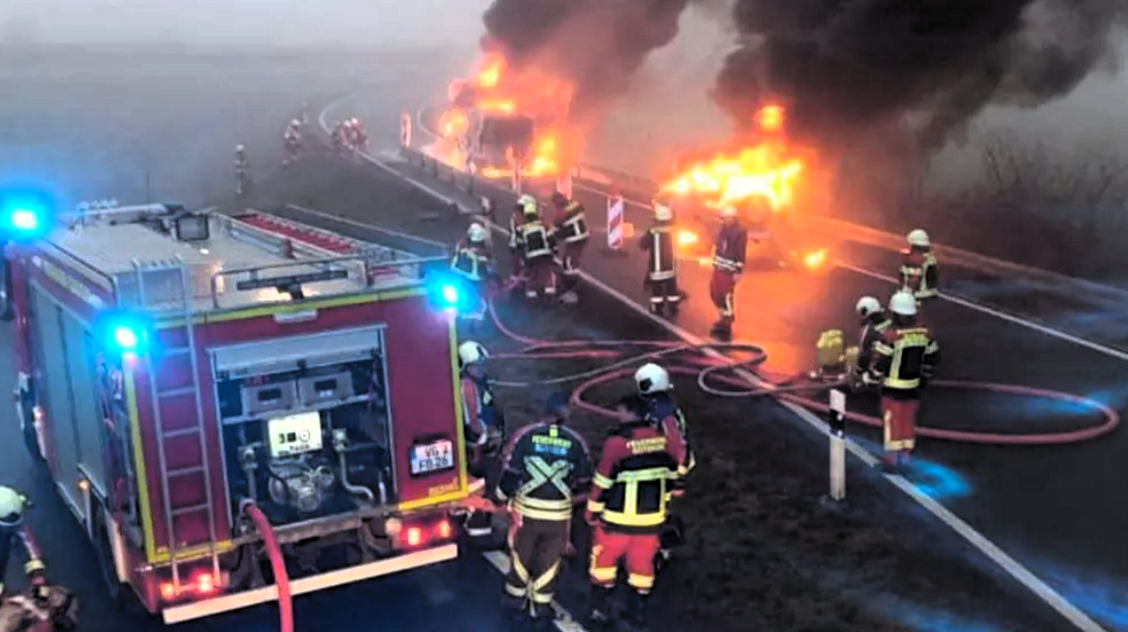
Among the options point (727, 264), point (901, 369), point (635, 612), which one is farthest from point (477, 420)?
point (727, 264)

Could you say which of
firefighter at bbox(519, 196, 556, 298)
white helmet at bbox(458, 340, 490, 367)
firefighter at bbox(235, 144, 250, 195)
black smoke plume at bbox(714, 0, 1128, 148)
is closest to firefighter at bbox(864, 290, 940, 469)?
white helmet at bbox(458, 340, 490, 367)

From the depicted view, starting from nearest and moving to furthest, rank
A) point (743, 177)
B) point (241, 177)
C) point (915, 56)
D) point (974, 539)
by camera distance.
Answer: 1. point (974, 539)
2. point (743, 177)
3. point (915, 56)
4. point (241, 177)

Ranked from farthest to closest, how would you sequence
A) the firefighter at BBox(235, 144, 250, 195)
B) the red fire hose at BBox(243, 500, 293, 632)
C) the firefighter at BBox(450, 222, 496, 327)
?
the firefighter at BBox(235, 144, 250, 195)
the firefighter at BBox(450, 222, 496, 327)
the red fire hose at BBox(243, 500, 293, 632)

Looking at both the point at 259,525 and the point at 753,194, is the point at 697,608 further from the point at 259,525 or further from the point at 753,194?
the point at 753,194

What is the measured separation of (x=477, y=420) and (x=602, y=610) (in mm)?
1840

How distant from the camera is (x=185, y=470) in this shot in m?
7.38

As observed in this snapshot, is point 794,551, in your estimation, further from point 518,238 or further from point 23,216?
point 518,238

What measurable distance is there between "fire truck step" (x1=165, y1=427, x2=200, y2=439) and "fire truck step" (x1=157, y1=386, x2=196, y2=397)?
21 centimetres

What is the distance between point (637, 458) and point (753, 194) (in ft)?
54.2

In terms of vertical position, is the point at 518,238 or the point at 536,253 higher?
the point at 518,238

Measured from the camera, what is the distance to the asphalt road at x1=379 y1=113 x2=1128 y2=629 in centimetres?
913

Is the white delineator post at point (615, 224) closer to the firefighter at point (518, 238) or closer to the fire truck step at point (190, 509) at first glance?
the firefighter at point (518, 238)

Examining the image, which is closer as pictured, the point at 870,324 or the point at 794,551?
the point at 794,551

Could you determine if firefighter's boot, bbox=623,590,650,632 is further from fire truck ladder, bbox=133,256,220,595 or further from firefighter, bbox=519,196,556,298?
firefighter, bbox=519,196,556,298
